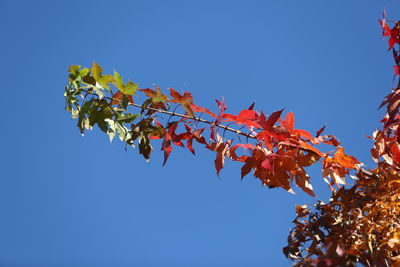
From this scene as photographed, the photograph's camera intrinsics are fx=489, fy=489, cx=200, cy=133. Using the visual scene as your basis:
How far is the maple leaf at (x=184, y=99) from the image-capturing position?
1836 mm

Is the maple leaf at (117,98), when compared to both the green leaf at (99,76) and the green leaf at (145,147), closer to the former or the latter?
the green leaf at (99,76)

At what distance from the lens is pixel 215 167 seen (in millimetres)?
1879

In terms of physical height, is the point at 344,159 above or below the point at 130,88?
below

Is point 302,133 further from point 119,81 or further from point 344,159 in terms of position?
point 119,81

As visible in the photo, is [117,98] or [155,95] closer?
[155,95]

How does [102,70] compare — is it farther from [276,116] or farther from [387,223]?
[387,223]

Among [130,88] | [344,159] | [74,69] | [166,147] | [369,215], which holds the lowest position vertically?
[369,215]

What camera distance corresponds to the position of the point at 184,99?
184cm

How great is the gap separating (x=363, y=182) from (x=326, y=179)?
15 centimetres

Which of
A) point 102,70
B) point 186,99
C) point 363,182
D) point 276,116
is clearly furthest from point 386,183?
point 102,70

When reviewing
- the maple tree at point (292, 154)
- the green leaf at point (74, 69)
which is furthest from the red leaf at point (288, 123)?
the green leaf at point (74, 69)

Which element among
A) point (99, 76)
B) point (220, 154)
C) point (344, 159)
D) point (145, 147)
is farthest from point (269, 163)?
point (99, 76)

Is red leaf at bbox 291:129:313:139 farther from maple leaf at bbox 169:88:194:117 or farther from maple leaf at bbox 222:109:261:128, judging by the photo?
maple leaf at bbox 169:88:194:117

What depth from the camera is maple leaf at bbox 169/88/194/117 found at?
1.84m
